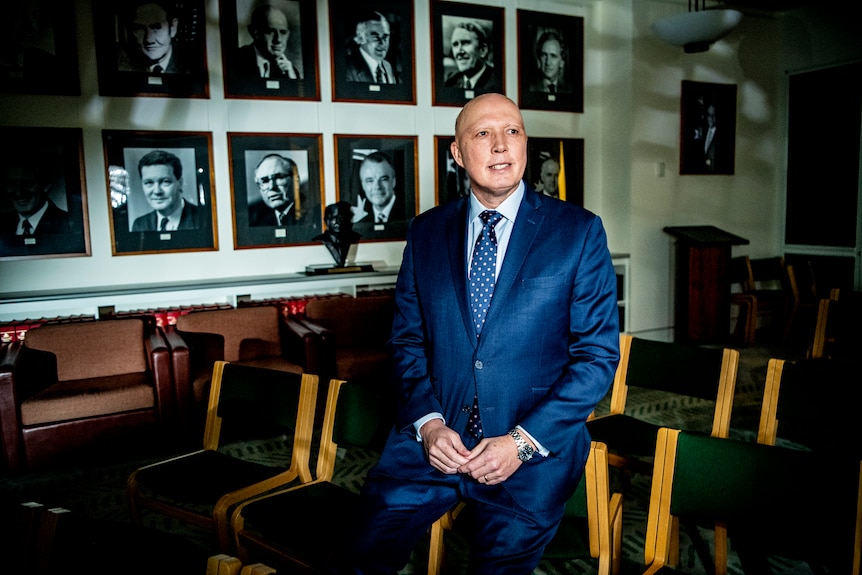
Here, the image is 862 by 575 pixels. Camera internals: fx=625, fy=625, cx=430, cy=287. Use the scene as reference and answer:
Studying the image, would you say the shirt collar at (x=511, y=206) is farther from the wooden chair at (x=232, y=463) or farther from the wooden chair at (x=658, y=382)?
the wooden chair at (x=658, y=382)

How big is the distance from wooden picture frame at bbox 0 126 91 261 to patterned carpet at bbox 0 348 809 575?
5.77 ft

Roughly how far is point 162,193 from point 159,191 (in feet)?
0.09

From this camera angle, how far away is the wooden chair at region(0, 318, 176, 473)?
11.8 ft

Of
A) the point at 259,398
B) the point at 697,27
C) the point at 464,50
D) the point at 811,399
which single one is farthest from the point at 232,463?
the point at 697,27

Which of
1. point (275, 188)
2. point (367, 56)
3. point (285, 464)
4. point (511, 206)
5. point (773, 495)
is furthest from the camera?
point (367, 56)

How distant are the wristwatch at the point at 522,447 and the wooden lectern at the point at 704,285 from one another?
533 centimetres

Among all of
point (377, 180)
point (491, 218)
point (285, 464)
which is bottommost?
point (285, 464)

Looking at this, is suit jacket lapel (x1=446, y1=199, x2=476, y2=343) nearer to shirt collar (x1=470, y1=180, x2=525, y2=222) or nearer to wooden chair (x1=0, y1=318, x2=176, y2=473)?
shirt collar (x1=470, y1=180, x2=525, y2=222)

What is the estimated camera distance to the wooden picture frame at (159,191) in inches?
191

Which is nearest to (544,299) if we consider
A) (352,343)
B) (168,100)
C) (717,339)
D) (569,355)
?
(569,355)

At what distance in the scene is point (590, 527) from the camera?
1.78 m

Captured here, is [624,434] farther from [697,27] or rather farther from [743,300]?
[743,300]

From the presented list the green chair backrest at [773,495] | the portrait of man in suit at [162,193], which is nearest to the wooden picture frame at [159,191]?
the portrait of man in suit at [162,193]

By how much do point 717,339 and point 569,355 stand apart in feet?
18.0
